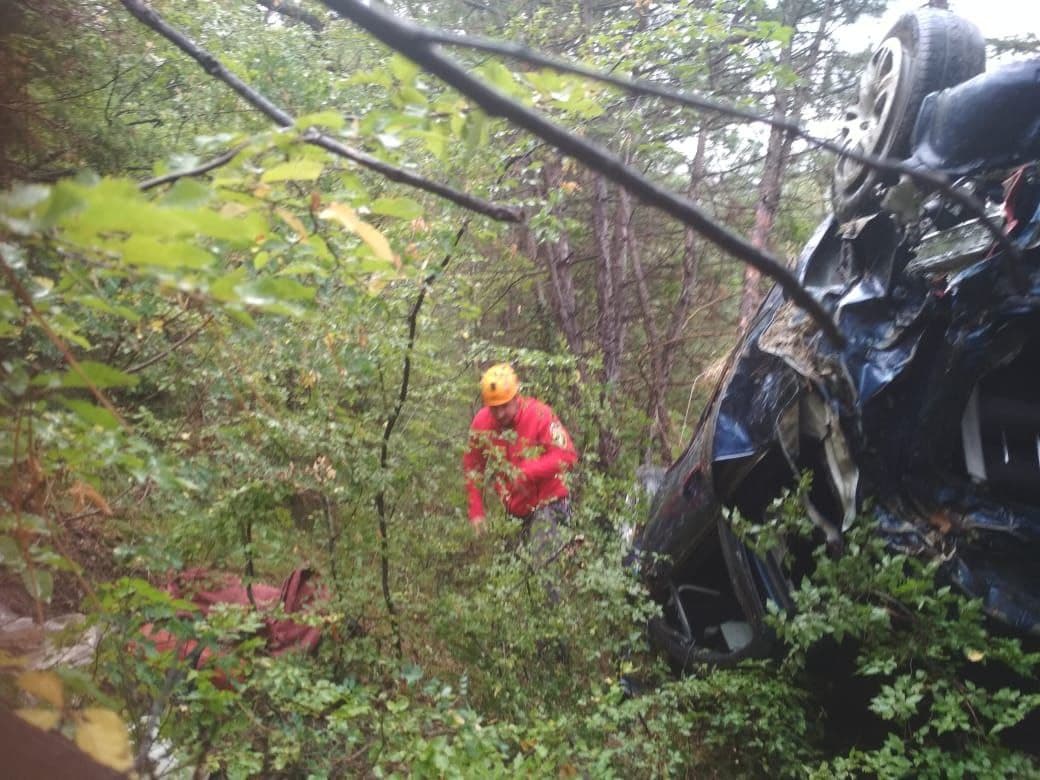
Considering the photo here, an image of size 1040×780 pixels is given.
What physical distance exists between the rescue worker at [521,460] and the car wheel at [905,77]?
190 cm

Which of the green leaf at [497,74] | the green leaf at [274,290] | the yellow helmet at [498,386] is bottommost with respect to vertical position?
the yellow helmet at [498,386]

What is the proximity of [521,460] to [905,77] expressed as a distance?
8.11ft

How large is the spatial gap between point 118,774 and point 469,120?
1239 mm

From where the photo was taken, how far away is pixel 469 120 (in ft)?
4.51

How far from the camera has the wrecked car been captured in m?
2.31

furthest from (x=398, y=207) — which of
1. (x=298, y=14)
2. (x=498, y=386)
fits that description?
(x=298, y=14)

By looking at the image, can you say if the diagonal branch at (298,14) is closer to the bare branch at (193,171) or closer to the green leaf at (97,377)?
the bare branch at (193,171)

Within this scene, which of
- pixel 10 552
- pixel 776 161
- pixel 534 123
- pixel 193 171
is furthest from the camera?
pixel 776 161

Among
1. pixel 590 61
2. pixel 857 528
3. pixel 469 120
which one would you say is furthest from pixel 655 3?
pixel 469 120

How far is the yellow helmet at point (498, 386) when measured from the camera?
4.66 m

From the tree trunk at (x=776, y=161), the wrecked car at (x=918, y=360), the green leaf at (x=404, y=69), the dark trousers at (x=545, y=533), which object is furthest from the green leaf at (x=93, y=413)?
the tree trunk at (x=776, y=161)

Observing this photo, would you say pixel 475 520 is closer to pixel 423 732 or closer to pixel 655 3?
pixel 423 732

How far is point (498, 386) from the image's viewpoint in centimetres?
469

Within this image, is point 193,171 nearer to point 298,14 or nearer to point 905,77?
point 905,77
